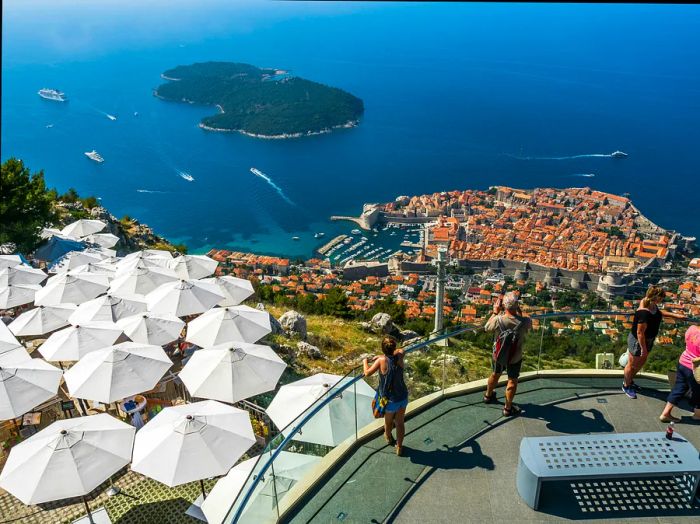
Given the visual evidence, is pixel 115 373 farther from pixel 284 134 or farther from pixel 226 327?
pixel 284 134

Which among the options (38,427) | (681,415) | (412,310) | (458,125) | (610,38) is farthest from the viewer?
(610,38)

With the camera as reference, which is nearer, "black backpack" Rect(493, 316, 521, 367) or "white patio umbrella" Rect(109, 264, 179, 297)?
"black backpack" Rect(493, 316, 521, 367)

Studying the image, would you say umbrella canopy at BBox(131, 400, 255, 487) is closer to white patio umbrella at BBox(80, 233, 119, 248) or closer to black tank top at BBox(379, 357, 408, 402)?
black tank top at BBox(379, 357, 408, 402)

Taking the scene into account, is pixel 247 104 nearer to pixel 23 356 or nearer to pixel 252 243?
pixel 252 243

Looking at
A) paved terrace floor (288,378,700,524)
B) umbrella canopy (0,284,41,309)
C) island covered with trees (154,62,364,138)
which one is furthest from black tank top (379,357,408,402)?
island covered with trees (154,62,364,138)

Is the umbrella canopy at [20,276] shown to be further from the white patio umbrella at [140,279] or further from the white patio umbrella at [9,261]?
the white patio umbrella at [140,279]

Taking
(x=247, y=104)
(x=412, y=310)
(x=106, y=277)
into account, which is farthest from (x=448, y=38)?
(x=106, y=277)
